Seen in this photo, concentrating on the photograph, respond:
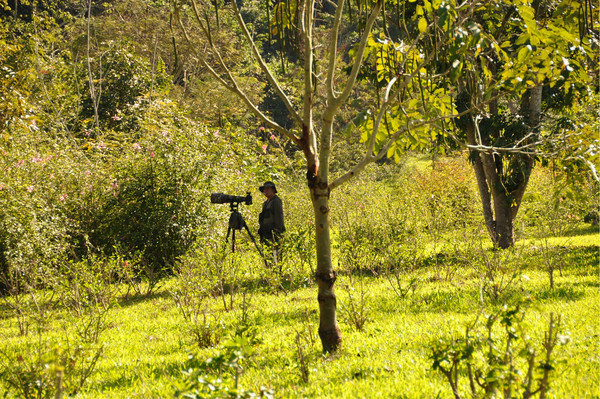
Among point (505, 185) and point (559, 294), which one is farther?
point (505, 185)

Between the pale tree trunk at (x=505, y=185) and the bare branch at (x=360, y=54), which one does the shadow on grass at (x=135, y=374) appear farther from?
the pale tree trunk at (x=505, y=185)

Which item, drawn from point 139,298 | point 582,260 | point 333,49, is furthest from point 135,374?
point 582,260

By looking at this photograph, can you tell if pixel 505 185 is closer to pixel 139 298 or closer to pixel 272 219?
pixel 272 219

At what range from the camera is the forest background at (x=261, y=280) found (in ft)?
10.8

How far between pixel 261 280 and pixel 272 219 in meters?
1.13

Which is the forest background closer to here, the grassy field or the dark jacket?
the grassy field

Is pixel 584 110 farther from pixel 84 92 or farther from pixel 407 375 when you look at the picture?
pixel 84 92

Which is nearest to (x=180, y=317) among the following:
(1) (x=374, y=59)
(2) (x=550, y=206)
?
(1) (x=374, y=59)

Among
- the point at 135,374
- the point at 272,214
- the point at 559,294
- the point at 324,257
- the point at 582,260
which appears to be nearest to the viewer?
the point at 324,257

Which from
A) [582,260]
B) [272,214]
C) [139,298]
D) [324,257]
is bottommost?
[139,298]

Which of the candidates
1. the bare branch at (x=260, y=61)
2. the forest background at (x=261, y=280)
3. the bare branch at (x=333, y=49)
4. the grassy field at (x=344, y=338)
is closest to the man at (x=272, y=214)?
the forest background at (x=261, y=280)

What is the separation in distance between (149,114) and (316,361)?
36.4 ft

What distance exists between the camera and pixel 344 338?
4641mm

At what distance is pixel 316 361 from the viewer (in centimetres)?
395
